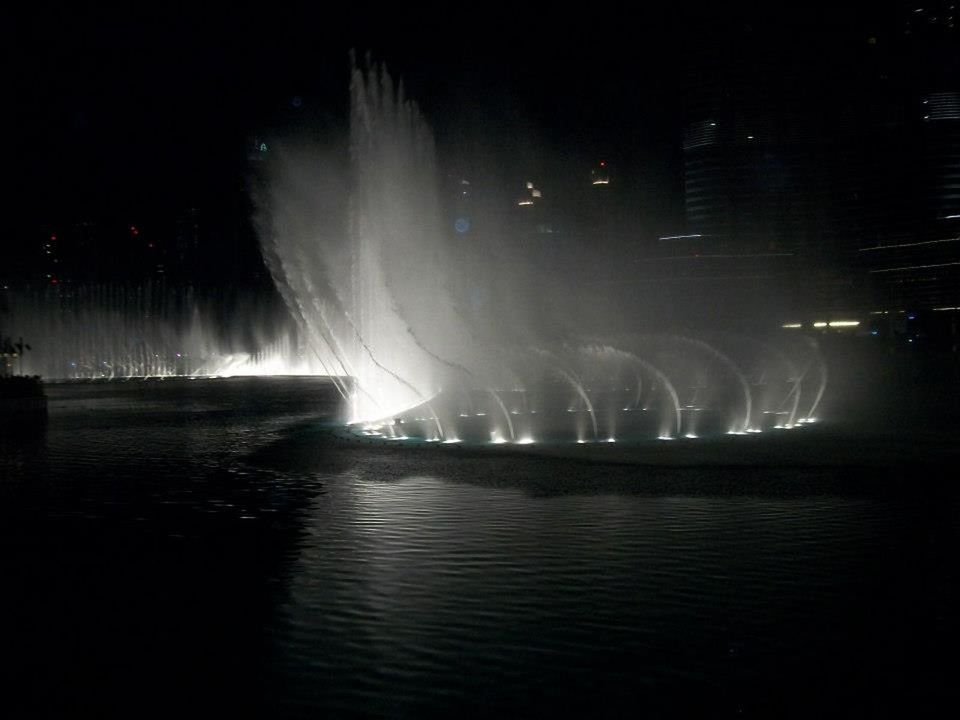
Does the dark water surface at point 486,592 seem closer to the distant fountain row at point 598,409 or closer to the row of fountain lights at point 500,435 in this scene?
the row of fountain lights at point 500,435

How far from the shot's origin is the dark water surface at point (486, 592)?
6.31 metres

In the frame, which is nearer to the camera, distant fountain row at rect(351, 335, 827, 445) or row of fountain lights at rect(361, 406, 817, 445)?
row of fountain lights at rect(361, 406, 817, 445)

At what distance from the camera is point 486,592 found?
8.60 m

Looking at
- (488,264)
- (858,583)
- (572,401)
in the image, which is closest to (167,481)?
(858,583)

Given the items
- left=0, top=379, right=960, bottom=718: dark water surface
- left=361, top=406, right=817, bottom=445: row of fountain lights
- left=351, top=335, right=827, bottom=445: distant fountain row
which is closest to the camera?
left=0, top=379, right=960, bottom=718: dark water surface

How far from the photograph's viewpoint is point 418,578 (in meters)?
9.16

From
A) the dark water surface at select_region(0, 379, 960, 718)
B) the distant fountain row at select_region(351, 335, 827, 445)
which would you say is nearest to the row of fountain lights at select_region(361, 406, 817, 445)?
the distant fountain row at select_region(351, 335, 827, 445)

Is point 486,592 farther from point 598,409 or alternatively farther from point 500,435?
point 598,409

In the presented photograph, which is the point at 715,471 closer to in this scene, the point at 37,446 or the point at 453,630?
the point at 453,630

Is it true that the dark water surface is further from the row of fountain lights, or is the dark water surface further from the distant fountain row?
the distant fountain row

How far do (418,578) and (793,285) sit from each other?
128 meters

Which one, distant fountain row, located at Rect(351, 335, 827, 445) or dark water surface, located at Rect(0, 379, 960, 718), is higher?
distant fountain row, located at Rect(351, 335, 827, 445)

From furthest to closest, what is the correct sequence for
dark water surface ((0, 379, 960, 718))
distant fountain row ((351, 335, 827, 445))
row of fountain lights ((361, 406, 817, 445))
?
distant fountain row ((351, 335, 827, 445)), row of fountain lights ((361, 406, 817, 445)), dark water surface ((0, 379, 960, 718))

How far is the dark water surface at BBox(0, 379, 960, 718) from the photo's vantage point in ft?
20.7
